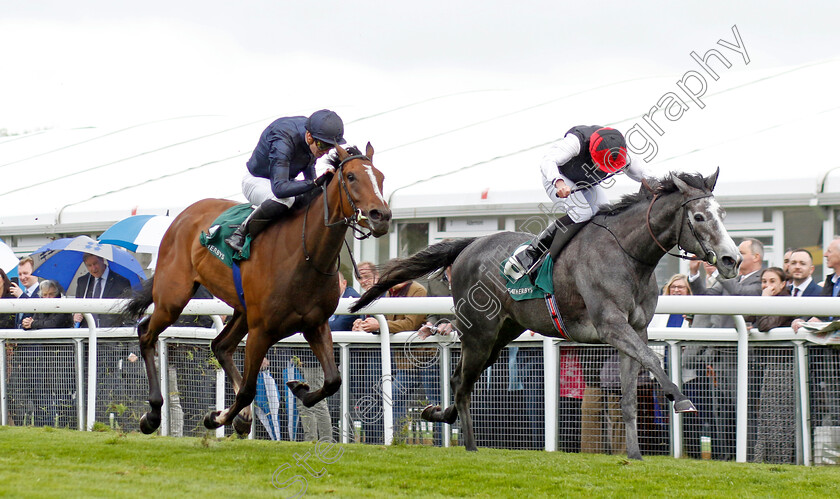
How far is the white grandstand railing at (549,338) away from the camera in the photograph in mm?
5922

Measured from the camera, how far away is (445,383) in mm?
7105

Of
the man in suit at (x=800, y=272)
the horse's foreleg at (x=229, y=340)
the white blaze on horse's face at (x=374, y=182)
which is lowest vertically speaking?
the horse's foreleg at (x=229, y=340)

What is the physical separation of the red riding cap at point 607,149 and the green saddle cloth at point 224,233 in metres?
2.21

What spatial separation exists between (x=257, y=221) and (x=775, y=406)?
11.0 ft

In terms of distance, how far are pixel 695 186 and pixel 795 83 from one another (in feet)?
22.9

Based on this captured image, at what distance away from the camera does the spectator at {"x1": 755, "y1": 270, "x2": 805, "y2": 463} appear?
19.9 feet

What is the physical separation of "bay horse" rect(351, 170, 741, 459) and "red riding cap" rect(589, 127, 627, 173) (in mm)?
247

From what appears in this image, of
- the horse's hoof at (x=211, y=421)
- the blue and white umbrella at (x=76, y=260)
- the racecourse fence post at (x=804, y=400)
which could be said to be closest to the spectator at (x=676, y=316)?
the racecourse fence post at (x=804, y=400)

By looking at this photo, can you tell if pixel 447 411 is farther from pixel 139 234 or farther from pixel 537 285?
pixel 139 234

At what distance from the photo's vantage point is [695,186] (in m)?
5.66

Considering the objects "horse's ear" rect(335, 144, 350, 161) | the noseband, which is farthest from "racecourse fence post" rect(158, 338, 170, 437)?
"horse's ear" rect(335, 144, 350, 161)

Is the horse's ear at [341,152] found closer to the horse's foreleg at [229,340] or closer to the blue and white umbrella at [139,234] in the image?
the horse's foreleg at [229,340]

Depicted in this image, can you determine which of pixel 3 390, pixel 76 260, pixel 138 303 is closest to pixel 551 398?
pixel 138 303

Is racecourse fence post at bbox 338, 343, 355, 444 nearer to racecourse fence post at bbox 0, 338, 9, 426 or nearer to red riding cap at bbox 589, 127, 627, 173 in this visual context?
red riding cap at bbox 589, 127, 627, 173
